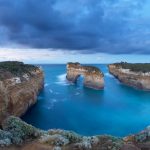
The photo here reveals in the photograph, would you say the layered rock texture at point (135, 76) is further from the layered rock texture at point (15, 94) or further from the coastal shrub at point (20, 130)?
the coastal shrub at point (20, 130)

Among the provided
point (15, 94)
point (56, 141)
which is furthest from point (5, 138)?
point (15, 94)

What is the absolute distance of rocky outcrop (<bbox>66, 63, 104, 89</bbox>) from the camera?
69.4 m

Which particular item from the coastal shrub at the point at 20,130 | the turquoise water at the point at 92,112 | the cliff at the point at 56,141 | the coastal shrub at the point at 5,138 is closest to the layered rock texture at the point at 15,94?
the turquoise water at the point at 92,112

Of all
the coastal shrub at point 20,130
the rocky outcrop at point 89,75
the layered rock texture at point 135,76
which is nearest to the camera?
the coastal shrub at point 20,130

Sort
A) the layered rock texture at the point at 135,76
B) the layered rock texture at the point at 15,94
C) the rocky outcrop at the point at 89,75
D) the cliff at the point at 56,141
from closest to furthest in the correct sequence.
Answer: the cliff at the point at 56,141
the layered rock texture at the point at 15,94
the rocky outcrop at the point at 89,75
the layered rock texture at the point at 135,76

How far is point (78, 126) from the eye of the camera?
3625cm

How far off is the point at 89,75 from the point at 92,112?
2750cm

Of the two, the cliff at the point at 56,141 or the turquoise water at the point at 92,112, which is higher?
the cliff at the point at 56,141

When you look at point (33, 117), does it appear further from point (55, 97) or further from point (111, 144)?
point (111, 144)

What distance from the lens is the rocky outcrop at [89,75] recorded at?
6944cm

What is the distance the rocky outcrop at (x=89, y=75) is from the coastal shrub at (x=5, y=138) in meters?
56.1

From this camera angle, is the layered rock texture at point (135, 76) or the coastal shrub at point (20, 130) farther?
the layered rock texture at point (135, 76)

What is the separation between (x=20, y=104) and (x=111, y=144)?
29.4m

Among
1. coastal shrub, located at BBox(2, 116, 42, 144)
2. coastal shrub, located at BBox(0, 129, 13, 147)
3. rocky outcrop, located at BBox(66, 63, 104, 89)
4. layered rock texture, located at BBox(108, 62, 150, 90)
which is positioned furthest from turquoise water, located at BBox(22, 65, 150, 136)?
coastal shrub, located at BBox(0, 129, 13, 147)
